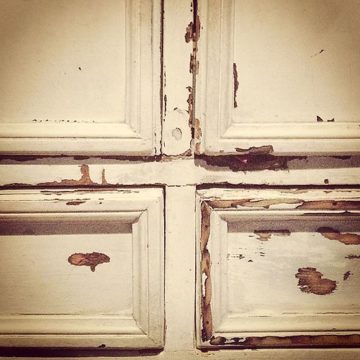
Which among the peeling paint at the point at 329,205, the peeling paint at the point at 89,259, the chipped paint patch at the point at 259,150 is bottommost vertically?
the peeling paint at the point at 89,259

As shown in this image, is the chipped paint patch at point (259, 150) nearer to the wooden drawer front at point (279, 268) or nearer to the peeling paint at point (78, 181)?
the wooden drawer front at point (279, 268)

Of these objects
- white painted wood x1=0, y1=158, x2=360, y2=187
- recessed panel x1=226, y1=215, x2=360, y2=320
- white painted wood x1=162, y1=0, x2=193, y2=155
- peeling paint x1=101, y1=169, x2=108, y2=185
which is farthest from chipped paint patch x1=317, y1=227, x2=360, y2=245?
peeling paint x1=101, y1=169, x2=108, y2=185

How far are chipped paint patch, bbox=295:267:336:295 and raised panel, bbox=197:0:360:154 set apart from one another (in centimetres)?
25

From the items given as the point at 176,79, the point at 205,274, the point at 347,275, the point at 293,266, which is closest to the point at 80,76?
the point at 176,79

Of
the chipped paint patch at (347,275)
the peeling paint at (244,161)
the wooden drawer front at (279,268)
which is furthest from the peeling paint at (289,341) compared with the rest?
the peeling paint at (244,161)

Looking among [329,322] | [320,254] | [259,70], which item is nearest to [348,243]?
[320,254]

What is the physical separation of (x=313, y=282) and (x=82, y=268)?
1.59ft

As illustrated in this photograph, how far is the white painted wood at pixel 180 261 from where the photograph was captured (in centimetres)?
81

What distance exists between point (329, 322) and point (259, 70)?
543mm

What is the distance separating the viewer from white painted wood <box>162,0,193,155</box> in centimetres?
76

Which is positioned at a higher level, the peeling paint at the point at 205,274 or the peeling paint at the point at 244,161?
the peeling paint at the point at 244,161

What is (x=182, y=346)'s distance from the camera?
0.85m

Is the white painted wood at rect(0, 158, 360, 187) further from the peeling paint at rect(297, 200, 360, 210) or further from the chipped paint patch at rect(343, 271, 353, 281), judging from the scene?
the chipped paint patch at rect(343, 271, 353, 281)

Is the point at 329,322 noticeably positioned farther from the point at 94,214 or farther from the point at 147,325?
the point at 94,214
